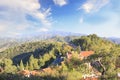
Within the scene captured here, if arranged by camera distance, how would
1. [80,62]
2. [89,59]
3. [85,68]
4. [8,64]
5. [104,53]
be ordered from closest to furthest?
[104,53] < [89,59] < [80,62] < [85,68] < [8,64]

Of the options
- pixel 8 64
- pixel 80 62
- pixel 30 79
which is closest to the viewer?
pixel 30 79

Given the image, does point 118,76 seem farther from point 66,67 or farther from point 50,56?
point 50,56

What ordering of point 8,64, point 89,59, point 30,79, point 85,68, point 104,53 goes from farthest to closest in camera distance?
point 8,64, point 85,68, point 89,59, point 104,53, point 30,79

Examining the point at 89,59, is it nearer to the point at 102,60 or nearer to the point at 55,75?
the point at 102,60

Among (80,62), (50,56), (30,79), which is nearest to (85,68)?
(80,62)

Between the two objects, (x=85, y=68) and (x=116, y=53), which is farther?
(x=85, y=68)

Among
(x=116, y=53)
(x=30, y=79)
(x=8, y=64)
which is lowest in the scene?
(x=8, y=64)

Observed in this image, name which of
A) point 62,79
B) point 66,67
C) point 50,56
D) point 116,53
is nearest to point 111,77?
point 116,53

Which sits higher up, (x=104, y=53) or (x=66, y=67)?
(x=104, y=53)

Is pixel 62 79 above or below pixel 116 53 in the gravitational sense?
below
